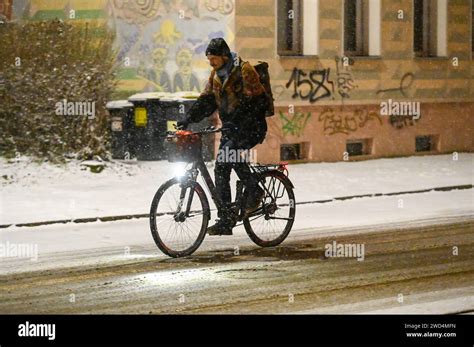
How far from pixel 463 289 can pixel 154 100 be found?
12.1 m

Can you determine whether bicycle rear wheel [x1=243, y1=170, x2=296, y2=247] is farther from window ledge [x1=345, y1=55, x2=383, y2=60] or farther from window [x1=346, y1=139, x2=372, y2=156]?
window ledge [x1=345, y1=55, x2=383, y2=60]

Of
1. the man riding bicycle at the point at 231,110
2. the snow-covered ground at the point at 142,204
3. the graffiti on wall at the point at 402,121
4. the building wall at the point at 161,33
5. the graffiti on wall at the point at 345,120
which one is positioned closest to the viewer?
the man riding bicycle at the point at 231,110

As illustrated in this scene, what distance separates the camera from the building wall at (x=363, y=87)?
23812mm

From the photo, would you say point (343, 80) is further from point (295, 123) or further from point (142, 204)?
point (142, 204)

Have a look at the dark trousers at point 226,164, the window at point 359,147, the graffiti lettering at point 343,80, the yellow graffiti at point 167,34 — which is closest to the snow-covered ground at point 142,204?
the dark trousers at point 226,164

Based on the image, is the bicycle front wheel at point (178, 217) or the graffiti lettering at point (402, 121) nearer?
the bicycle front wheel at point (178, 217)

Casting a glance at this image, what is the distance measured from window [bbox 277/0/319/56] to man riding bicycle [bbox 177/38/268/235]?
39.0 feet

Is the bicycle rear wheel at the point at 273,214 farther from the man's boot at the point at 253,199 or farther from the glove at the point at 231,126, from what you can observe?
the glove at the point at 231,126

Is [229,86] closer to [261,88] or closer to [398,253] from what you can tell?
[261,88]

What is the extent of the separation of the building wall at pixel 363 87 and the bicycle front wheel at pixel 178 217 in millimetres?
11009

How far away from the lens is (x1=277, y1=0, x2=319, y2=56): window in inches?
969

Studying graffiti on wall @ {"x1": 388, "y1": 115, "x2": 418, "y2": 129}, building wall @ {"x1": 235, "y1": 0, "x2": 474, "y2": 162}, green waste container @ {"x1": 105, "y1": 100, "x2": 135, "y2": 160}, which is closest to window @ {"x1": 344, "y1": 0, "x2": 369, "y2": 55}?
building wall @ {"x1": 235, "y1": 0, "x2": 474, "y2": 162}

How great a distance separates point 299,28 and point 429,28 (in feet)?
12.8

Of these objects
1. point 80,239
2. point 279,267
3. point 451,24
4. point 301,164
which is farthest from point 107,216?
point 451,24
